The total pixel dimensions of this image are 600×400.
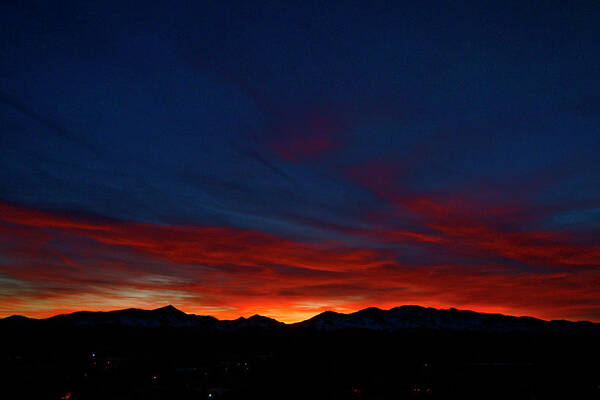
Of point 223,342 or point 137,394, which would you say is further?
point 223,342

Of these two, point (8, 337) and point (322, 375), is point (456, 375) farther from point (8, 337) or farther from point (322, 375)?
point (8, 337)

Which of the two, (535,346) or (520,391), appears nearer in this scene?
(520,391)

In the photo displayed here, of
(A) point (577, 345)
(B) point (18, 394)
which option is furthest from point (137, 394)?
(A) point (577, 345)

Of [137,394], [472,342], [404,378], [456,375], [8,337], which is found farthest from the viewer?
[472,342]

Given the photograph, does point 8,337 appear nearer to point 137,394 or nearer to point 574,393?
point 137,394

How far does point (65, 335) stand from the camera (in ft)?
513

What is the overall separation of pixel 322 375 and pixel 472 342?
12435 cm

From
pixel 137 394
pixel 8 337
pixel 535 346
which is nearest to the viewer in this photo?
pixel 137 394

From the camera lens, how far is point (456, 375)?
67375mm

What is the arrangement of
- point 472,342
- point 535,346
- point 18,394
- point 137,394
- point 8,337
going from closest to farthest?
point 18,394 < point 137,394 < point 8,337 < point 535,346 < point 472,342

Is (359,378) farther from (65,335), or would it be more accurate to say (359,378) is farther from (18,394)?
(65,335)

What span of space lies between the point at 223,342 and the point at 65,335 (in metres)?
61.0

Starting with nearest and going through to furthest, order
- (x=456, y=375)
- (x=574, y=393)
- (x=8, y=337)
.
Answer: (x=574, y=393) → (x=456, y=375) → (x=8, y=337)

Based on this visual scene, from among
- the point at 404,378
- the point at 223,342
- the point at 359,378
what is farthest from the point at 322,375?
the point at 223,342
